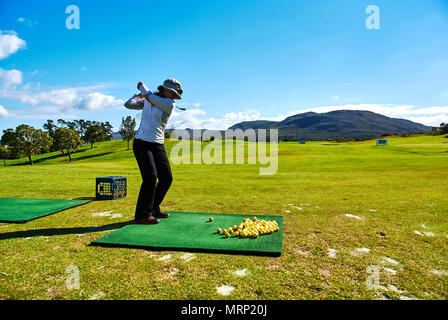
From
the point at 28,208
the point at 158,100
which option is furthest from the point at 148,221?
the point at 28,208

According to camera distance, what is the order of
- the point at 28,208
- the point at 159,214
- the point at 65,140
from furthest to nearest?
the point at 65,140
the point at 28,208
the point at 159,214

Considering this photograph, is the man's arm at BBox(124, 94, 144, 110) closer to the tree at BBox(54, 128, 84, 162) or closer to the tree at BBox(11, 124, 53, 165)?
the tree at BBox(54, 128, 84, 162)

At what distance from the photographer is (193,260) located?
4.37m

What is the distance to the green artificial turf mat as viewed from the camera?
702 centimetres

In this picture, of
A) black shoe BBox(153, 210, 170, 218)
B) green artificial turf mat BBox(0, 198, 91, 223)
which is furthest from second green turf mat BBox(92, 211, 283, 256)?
green artificial turf mat BBox(0, 198, 91, 223)

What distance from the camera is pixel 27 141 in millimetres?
69625

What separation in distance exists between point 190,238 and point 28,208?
598 centimetres

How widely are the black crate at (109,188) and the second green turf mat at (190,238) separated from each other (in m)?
4.28

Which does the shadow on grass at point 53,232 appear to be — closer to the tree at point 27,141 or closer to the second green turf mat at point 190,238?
the second green turf mat at point 190,238

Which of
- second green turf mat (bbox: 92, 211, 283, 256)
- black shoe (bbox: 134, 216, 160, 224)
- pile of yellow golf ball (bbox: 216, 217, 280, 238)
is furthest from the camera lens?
black shoe (bbox: 134, 216, 160, 224)

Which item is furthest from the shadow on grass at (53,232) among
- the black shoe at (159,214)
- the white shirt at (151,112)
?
the white shirt at (151,112)

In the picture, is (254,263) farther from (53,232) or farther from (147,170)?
(53,232)

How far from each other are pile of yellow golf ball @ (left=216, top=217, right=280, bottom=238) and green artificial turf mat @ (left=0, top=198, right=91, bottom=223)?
524 cm

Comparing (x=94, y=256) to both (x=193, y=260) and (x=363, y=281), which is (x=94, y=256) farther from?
(x=363, y=281)
